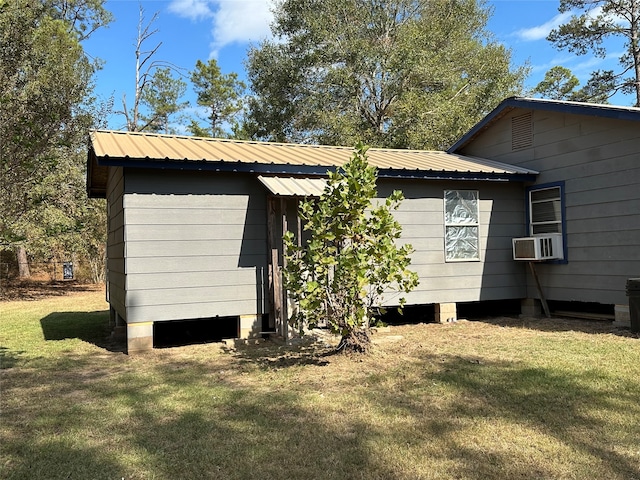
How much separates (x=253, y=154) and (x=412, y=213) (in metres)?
2.72

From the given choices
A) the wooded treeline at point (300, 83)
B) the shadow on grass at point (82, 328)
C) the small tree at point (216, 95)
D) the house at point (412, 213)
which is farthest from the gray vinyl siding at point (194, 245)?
the small tree at point (216, 95)

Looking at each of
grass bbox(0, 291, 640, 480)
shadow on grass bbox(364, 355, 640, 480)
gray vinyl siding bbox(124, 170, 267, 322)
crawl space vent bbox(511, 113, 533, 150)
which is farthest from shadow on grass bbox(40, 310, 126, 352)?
crawl space vent bbox(511, 113, 533, 150)

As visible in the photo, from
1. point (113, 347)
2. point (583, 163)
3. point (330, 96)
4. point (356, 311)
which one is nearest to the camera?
point (356, 311)

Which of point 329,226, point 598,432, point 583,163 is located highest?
point 583,163

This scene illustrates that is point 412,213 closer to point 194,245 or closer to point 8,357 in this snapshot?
point 194,245

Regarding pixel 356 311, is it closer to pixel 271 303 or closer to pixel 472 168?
pixel 271 303

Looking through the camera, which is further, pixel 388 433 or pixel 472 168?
pixel 472 168

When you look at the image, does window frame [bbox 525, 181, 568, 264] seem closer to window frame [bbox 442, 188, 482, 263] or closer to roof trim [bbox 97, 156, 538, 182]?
roof trim [bbox 97, 156, 538, 182]

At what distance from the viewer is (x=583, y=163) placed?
26.3 feet

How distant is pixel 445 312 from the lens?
8453 millimetres

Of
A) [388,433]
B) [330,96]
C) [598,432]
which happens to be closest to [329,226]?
[388,433]

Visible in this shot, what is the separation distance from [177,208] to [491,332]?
483 cm

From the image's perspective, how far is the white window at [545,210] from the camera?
27.9ft

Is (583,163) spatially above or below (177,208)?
above
